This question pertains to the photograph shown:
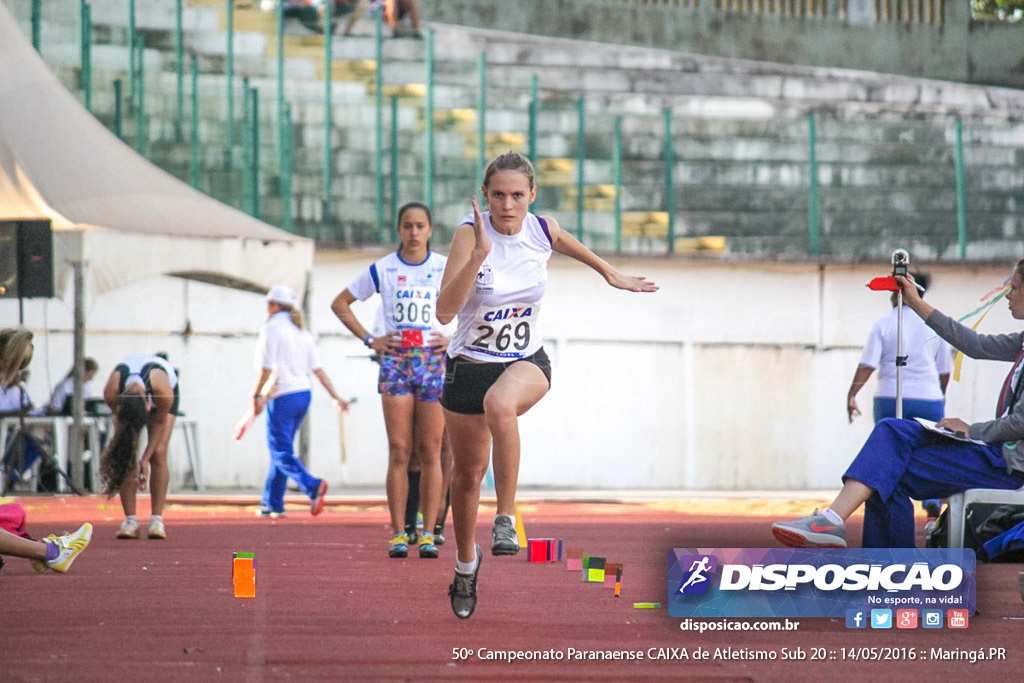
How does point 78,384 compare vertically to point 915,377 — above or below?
below

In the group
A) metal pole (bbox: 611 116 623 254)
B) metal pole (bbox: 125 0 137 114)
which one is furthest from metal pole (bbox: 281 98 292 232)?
metal pole (bbox: 611 116 623 254)

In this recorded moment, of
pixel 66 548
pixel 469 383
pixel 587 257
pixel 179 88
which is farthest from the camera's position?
pixel 179 88

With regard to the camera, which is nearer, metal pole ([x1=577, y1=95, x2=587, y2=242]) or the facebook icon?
the facebook icon

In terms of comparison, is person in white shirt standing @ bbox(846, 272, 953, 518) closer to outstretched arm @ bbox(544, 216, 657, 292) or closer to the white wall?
the white wall

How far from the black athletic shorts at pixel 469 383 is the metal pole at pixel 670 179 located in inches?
454

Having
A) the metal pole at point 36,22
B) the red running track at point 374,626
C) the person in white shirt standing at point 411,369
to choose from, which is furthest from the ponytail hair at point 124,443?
the metal pole at point 36,22

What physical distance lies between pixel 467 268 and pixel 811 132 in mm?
13750

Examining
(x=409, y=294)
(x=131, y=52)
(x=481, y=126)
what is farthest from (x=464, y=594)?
(x=131, y=52)

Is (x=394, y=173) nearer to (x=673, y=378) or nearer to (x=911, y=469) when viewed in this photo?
(x=673, y=378)

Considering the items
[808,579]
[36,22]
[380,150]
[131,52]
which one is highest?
[36,22]

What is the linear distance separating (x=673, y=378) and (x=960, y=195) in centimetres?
456

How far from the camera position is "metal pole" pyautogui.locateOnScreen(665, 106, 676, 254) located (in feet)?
59.0

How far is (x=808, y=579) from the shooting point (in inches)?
211

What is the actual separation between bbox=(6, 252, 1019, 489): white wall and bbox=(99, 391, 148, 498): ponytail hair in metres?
4.90
